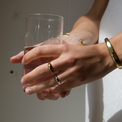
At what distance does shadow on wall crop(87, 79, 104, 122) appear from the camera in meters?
0.62

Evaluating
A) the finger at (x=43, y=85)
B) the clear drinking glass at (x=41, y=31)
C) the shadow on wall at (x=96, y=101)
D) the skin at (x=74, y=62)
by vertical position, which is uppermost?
the clear drinking glass at (x=41, y=31)

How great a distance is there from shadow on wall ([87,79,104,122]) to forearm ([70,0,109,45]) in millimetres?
226

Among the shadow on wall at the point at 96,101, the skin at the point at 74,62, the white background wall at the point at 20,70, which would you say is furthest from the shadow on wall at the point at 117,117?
the white background wall at the point at 20,70

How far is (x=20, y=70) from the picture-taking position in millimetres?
996

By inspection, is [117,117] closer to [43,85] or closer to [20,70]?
[43,85]

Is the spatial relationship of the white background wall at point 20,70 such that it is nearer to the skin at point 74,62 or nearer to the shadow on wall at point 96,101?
the shadow on wall at point 96,101

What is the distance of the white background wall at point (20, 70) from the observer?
95cm

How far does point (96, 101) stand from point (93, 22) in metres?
0.41

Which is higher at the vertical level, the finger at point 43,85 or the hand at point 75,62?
the hand at point 75,62

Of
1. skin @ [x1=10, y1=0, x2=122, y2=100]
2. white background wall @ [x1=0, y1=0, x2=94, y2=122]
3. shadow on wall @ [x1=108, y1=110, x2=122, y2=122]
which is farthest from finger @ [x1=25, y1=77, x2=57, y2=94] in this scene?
white background wall @ [x1=0, y1=0, x2=94, y2=122]

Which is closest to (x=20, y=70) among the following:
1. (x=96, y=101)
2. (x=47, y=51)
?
(x=96, y=101)

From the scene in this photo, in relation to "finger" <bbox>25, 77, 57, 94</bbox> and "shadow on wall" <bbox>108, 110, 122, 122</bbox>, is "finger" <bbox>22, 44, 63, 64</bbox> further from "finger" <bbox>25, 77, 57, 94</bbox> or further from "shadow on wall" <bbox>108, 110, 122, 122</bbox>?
"shadow on wall" <bbox>108, 110, 122, 122</bbox>

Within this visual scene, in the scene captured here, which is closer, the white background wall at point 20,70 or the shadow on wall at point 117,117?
the shadow on wall at point 117,117

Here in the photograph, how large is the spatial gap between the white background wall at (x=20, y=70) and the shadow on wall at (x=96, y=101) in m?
0.40
